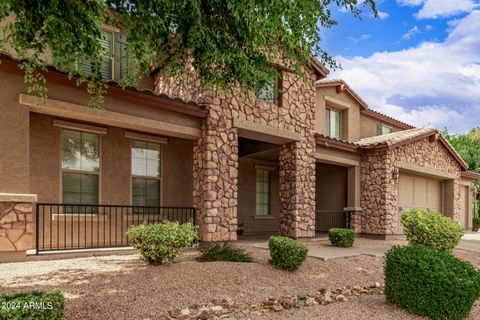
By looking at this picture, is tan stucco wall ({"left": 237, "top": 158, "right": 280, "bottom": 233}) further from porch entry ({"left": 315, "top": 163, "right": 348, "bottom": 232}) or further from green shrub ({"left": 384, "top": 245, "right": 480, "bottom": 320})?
green shrub ({"left": 384, "top": 245, "right": 480, "bottom": 320})

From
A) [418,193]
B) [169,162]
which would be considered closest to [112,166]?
[169,162]

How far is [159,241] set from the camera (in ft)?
24.0

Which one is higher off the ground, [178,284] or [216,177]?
[216,177]

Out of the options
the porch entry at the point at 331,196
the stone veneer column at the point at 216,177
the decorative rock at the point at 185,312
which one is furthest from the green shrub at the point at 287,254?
the porch entry at the point at 331,196

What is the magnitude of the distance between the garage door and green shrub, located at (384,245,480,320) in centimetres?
1142

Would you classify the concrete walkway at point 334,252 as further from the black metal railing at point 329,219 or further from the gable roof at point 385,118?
the gable roof at point 385,118

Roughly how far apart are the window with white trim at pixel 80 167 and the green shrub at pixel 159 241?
3092mm

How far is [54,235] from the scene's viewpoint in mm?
9289

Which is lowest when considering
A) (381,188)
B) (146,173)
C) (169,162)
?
(381,188)

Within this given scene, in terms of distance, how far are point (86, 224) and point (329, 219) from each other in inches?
442

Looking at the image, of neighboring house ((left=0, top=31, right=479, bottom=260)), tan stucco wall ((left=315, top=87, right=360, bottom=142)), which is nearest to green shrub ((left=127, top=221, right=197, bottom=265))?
neighboring house ((left=0, top=31, right=479, bottom=260))

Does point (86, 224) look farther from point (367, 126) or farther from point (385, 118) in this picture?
point (385, 118)

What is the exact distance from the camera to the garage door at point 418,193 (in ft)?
56.7

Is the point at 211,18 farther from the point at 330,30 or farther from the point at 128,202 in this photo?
the point at 128,202
